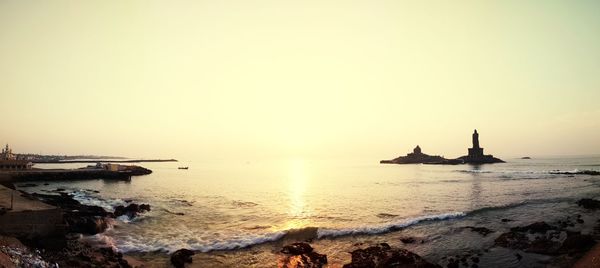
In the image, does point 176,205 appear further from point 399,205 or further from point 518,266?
point 518,266

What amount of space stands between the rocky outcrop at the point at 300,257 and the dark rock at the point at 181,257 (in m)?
4.63

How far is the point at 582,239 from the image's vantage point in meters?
18.2

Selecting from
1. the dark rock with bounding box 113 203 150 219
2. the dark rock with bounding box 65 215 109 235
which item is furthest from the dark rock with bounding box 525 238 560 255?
the dark rock with bounding box 113 203 150 219

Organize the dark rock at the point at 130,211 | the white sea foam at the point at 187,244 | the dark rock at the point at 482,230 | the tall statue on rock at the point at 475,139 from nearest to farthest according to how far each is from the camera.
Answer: the white sea foam at the point at 187,244
the dark rock at the point at 482,230
the dark rock at the point at 130,211
the tall statue on rock at the point at 475,139

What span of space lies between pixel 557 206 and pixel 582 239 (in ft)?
58.6

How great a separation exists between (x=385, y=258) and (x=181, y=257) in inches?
401

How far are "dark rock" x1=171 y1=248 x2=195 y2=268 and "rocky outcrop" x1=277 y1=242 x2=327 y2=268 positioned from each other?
4.63 meters

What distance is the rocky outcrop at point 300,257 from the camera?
54.0ft

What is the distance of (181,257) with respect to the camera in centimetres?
1705

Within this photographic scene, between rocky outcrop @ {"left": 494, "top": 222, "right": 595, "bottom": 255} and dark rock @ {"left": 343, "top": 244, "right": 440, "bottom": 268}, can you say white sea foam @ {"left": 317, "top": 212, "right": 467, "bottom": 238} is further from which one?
rocky outcrop @ {"left": 494, "top": 222, "right": 595, "bottom": 255}

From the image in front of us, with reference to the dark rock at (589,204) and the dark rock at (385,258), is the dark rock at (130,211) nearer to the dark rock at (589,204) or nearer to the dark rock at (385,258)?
the dark rock at (385,258)

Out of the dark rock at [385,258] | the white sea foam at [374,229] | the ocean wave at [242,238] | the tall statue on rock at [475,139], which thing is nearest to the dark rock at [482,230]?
the ocean wave at [242,238]

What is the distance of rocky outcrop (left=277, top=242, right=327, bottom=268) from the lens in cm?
1647

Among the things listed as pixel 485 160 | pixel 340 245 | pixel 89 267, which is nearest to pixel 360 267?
pixel 340 245
